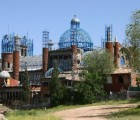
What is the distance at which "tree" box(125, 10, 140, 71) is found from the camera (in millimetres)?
46031

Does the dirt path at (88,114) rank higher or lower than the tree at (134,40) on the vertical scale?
lower

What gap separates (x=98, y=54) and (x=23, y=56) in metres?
54.7

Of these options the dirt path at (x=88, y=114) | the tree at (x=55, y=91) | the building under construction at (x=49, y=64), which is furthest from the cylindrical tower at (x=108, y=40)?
the dirt path at (x=88, y=114)

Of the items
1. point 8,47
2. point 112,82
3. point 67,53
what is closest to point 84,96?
point 112,82

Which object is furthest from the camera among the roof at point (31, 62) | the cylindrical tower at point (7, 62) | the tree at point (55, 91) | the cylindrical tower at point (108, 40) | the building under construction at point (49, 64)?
the roof at point (31, 62)

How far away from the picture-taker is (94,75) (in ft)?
263

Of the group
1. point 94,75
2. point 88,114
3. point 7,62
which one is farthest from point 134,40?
point 7,62

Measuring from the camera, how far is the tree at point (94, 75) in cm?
7662

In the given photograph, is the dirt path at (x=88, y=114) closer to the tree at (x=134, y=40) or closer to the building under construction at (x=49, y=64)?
the tree at (x=134, y=40)

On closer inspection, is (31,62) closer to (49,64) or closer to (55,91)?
(49,64)

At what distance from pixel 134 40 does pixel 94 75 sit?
33.7 metres

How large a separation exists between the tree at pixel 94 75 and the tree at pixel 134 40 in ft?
87.1

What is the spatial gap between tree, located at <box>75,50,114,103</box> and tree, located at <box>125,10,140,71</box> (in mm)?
26546

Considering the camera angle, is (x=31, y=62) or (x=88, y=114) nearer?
(x=88, y=114)
